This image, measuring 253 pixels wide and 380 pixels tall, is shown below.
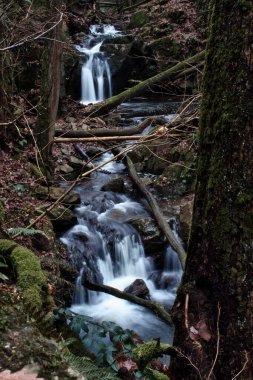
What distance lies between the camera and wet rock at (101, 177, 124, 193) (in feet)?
33.1

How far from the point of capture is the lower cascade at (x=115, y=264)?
22.2 feet

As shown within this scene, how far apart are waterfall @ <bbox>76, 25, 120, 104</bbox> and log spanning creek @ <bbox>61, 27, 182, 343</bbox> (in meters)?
8.05

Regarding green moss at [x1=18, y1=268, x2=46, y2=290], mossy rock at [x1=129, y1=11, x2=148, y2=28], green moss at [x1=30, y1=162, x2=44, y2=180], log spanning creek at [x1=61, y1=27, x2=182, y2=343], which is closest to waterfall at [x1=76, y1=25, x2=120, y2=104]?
mossy rock at [x1=129, y1=11, x2=148, y2=28]

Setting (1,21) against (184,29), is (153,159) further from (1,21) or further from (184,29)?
(184,29)

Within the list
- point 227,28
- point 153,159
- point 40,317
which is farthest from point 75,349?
point 153,159

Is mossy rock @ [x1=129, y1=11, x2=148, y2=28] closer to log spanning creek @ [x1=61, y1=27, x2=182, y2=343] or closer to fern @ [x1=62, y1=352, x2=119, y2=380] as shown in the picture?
log spanning creek @ [x1=61, y1=27, x2=182, y2=343]

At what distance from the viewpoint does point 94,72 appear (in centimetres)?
1777

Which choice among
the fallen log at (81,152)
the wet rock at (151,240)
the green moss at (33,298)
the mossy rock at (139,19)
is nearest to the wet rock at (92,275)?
the wet rock at (151,240)

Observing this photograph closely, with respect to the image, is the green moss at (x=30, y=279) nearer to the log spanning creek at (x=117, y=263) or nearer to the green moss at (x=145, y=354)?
the green moss at (x=145, y=354)

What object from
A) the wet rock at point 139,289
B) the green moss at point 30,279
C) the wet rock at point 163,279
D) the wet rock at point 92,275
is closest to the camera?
the green moss at point 30,279

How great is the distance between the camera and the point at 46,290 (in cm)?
368

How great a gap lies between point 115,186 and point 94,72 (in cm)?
920

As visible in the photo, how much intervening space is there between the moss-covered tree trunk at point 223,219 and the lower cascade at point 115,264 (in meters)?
4.45

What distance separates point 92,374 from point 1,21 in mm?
7137
